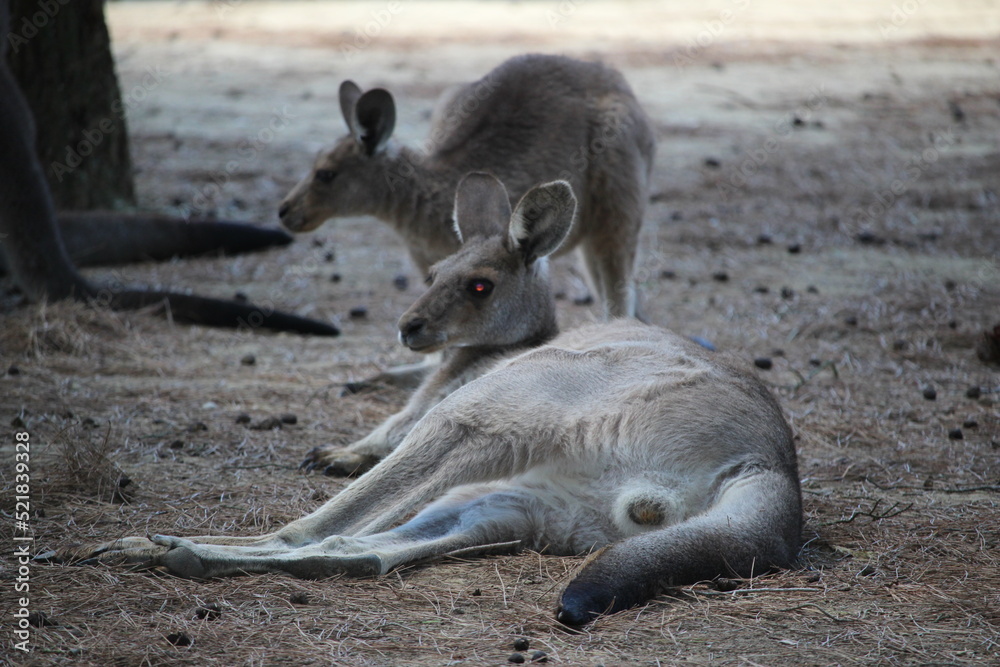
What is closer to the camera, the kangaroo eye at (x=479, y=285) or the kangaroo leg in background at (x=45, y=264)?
the kangaroo eye at (x=479, y=285)

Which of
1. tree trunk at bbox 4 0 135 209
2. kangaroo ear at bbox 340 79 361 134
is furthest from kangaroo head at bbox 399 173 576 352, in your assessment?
tree trunk at bbox 4 0 135 209

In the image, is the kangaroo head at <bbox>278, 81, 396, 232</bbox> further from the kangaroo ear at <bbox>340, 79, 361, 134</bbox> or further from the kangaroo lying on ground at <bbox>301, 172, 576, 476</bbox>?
the kangaroo lying on ground at <bbox>301, 172, 576, 476</bbox>

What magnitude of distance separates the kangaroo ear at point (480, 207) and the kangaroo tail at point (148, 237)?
11.3 feet

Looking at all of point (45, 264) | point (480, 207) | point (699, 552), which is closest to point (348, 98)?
point (480, 207)

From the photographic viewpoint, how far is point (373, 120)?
534 centimetres

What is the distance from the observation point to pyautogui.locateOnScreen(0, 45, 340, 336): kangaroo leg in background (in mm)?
5391

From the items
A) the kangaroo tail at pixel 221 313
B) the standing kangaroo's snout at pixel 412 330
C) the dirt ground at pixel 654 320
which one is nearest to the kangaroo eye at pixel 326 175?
the kangaroo tail at pixel 221 313

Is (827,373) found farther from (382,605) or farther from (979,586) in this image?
(382,605)

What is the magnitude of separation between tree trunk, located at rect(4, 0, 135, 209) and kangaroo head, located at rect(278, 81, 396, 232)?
267 centimetres

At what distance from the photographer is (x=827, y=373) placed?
16.7 feet

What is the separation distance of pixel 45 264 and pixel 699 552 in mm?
4464

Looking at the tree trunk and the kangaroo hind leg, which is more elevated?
the tree trunk

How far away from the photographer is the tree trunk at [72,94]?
271 inches

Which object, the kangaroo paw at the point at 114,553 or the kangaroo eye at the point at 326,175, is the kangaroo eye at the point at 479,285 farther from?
the kangaroo eye at the point at 326,175
